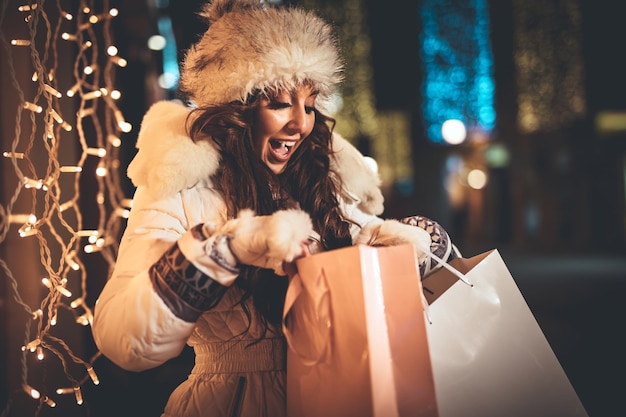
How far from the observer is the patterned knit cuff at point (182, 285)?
1339mm

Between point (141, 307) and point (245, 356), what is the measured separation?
474 mm

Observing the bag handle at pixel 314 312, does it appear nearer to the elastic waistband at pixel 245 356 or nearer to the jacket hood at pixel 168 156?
the elastic waistband at pixel 245 356

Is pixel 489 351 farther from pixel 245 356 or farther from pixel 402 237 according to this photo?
pixel 245 356

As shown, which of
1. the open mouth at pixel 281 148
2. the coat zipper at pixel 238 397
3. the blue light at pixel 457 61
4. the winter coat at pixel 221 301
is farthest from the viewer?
the blue light at pixel 457 61

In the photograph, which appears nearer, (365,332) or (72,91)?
(365,332)

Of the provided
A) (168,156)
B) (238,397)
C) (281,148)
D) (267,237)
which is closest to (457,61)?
(281,148)

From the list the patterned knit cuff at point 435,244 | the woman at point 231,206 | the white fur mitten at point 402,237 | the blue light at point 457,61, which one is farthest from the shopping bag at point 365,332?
the blue light at point 457,61

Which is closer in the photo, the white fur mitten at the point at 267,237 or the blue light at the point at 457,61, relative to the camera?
the white fur mitten at the point at 267,237

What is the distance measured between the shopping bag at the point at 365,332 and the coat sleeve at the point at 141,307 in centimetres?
31

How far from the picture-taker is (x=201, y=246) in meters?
1.35

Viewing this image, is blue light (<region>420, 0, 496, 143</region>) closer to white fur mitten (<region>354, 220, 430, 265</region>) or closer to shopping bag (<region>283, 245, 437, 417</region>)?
white fur mitten (<region>354, 220, 430, 265</region>)

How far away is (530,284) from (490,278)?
8.24 m

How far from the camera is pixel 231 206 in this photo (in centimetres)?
179

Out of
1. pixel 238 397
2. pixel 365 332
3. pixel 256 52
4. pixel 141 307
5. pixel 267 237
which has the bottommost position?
pixel 238 397
